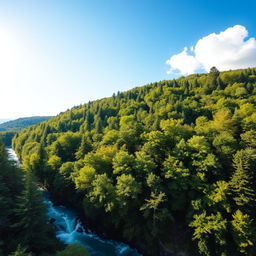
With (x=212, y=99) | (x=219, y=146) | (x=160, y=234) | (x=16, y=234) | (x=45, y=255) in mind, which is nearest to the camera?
(x=45, y=255)

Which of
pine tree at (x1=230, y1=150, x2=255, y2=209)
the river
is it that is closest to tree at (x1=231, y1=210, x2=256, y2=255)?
pine tree at (x1=230, y1=150, x2=255, y2=209)

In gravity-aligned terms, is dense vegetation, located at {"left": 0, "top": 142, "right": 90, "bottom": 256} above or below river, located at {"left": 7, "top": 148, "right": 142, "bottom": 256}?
above

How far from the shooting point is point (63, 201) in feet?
129

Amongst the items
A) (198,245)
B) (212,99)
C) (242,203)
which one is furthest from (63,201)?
(212,99)

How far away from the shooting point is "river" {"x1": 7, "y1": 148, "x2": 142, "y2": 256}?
24859 millimetres

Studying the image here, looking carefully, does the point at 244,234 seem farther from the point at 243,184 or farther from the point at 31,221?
the point at 31,221

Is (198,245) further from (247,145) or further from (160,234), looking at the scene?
(247,145)

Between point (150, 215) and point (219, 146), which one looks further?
point (219, 146)

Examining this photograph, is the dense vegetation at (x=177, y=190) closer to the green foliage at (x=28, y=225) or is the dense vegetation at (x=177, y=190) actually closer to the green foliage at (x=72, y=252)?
the green foliage at (x=72, y=252)

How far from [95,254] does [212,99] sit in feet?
232

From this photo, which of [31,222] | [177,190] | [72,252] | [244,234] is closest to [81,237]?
[31,222]

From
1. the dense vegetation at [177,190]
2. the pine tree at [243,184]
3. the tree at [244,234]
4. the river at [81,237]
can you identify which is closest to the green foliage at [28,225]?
the river at [81,237]

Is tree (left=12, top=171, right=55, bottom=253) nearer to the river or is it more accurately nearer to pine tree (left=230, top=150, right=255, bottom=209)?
the river

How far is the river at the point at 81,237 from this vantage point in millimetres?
24859
